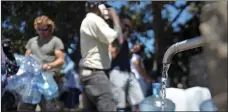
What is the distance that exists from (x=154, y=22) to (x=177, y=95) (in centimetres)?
396

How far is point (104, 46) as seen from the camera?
361 cm

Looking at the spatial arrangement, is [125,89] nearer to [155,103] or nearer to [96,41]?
[155,103]

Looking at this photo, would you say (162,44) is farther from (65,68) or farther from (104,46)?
(104,46)

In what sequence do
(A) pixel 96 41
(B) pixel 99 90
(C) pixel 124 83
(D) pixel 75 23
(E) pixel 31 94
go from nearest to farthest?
(B) pixel 99 90 → (A) pixel 96 41 → (E) pixel 31 94 → (C) pixel 124 83 → (D) pixel 75 23

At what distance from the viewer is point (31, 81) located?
4.01 metres

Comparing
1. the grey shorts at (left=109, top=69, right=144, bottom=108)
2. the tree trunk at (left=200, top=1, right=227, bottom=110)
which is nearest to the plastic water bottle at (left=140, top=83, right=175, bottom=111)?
the grey shorts at (left=109, top=69, right=144, bottom=108)

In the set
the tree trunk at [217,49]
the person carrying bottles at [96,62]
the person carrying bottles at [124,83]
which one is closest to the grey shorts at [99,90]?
the person carrying bottles at [96,62]

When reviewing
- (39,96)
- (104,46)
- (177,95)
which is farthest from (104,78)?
(177,95)

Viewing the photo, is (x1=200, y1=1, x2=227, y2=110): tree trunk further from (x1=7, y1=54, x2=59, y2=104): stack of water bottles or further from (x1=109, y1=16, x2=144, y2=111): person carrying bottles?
(x1=109, y1=16, x2=144, y2=111): person carrying bottles

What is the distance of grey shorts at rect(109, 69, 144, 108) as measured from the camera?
463cm

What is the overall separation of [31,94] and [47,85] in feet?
0.72

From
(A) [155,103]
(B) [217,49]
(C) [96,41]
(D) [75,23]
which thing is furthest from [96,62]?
(D) [75,23]

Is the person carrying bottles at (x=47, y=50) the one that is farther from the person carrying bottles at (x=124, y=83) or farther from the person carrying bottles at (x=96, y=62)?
the person carrying bottles at (x=96, y=62)

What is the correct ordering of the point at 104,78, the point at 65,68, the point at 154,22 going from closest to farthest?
the point at 104,78 → the point at 65,68 → the point at 154,22
